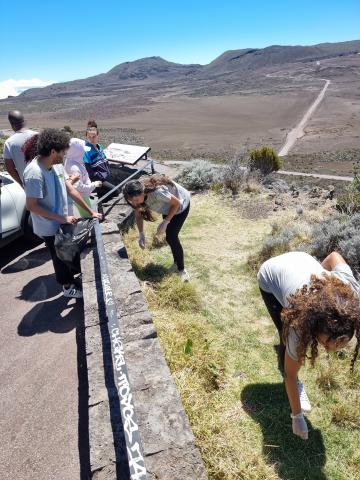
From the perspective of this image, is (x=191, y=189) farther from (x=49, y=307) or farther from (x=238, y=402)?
(x=238, y=402)

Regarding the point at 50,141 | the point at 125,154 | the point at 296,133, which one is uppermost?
the point at 50,141

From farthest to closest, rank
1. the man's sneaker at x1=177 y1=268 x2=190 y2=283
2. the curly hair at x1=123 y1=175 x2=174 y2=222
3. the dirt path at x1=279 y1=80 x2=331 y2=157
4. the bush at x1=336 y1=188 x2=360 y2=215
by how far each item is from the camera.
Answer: the dirt path at x1=279 y1=80 x2=331 y2=157 < the bush at x1=336 y1=188 x2=360 y2=215 < the man's sneaker at x1=177 y1=268 x2=190 y2=283 < the curly hair at x1=123 y1=175 x2=174 y2=222

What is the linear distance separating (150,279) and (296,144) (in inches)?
1407

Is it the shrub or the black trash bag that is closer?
the black trash bag

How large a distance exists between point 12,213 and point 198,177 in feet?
17.9

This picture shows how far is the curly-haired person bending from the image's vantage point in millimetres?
2230

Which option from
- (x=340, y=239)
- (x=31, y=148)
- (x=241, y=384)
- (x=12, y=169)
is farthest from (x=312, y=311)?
(x=12, y=169)

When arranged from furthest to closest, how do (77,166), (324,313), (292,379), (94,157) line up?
(94,157)
(77,166)
(292,379)
(324,313)

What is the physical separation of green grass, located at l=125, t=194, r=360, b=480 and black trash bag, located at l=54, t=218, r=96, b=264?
3.33 ft

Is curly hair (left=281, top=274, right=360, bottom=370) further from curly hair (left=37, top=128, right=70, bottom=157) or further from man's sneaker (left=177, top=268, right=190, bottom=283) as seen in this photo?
man's sneaker (left=177, top=268, right=190, bottom=283)

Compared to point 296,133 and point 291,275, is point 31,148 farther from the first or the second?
point 296,133

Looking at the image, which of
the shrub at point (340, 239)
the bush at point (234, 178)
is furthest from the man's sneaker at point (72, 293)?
the bush at point (234, 178)

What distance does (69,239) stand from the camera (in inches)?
158

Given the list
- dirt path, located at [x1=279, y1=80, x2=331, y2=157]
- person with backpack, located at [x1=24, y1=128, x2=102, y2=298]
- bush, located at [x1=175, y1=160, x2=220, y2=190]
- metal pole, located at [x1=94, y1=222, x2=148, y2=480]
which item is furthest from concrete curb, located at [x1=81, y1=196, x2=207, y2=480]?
dirt path, located at [x1=279, y1=80, x2=331, y2=157]
